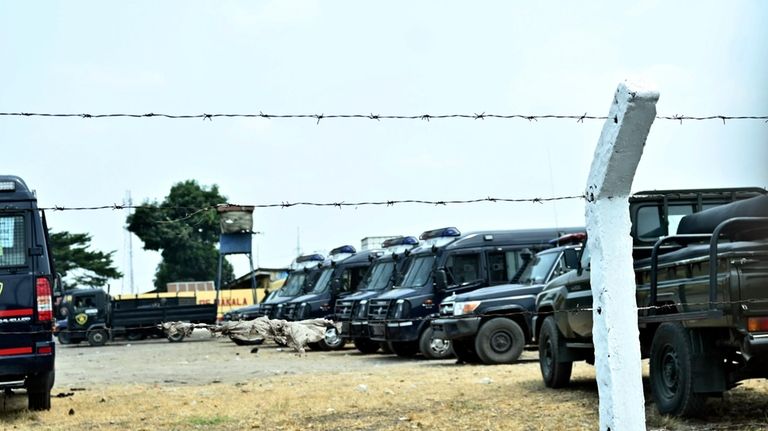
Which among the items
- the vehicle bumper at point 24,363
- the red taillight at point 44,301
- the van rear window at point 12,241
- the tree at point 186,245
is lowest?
the vehicle bumper at point 24,363

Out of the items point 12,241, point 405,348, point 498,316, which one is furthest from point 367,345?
point 12,241

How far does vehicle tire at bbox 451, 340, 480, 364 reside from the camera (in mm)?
16953

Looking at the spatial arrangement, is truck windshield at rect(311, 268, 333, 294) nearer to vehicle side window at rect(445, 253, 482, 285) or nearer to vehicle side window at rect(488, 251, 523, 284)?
vehicle side window at rect(445, 253, 482, 285)

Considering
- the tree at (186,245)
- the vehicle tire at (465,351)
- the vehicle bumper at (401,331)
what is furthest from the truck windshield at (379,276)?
the tree at (186,245)

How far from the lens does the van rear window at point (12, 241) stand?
10.4 metres

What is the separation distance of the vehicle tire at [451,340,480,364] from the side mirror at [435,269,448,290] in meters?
1.47

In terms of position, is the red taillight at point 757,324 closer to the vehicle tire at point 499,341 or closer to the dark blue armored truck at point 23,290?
the dark blue armored truck at point 23,290

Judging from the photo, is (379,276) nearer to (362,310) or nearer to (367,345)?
(367,345)

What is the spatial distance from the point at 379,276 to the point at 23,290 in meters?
12.9

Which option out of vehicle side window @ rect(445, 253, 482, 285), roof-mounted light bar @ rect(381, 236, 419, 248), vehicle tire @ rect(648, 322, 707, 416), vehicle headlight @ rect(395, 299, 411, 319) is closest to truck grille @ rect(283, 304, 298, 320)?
roof-mounted light bar @ rect(381, 236, 419, 248)

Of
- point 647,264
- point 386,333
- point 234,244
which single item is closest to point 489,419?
point 647,264

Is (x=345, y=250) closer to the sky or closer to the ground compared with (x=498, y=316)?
closer to the sky

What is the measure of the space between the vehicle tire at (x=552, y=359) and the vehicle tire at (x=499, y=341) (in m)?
3.95

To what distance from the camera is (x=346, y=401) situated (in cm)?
1105
